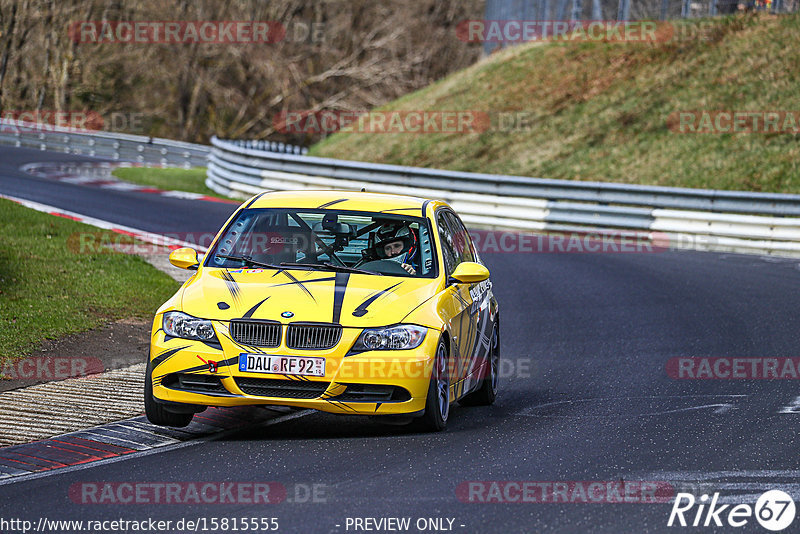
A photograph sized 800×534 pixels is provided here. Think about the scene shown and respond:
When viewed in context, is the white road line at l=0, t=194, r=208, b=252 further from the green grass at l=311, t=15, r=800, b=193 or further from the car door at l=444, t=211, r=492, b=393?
the green grass at l=311, t=15, r=800, b=193

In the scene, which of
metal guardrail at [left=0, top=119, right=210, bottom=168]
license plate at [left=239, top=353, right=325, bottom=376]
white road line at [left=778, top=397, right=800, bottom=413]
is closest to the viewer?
license plate at [left=239, top=353, right=325, bottom=376]

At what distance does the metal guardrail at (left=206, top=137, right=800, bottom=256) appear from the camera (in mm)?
22266

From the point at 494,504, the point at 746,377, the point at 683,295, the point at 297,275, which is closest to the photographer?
the point at 494,504

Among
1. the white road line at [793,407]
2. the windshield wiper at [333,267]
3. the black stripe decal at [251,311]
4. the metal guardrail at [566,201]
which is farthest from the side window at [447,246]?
the metal guardrail at [566,201]

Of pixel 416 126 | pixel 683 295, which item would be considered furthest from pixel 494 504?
pixel 416 126

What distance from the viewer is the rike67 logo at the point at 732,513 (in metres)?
5.90

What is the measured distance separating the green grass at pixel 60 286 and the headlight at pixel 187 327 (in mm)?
2952

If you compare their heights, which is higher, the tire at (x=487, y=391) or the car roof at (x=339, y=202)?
the car roof at (x=339, y=202)

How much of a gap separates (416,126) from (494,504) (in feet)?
108

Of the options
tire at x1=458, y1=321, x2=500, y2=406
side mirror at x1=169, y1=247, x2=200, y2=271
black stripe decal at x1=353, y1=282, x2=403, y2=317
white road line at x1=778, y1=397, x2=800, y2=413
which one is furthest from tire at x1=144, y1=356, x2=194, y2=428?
white road line at x1=778, y1=397, x2=800, y2=413

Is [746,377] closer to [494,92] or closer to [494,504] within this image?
[494,504]

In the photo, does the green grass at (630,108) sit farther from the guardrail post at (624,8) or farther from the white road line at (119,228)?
the white road line at (119,228)

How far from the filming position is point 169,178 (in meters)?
32.6

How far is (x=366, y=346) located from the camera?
7637 mm
